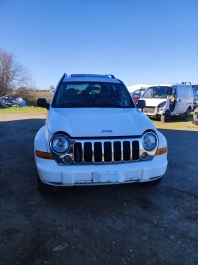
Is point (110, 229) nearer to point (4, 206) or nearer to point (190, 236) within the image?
point (190, 236)

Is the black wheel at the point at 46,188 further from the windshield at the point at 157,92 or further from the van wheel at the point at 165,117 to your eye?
the windshield at the point at 157,92

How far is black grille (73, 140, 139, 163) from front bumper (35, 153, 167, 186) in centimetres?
7

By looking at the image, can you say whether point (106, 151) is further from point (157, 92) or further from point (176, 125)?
point (157, 92)

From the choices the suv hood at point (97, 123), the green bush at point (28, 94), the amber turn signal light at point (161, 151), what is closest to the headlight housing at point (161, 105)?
the suv hood at point (97, 123)

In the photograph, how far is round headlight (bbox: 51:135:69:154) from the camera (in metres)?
2.59

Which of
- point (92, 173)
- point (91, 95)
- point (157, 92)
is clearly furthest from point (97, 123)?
point (157, 92)

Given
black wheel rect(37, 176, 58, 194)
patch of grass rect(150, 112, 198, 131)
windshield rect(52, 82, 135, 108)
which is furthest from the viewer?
patch of grass rect(150, 112, 198, 131)

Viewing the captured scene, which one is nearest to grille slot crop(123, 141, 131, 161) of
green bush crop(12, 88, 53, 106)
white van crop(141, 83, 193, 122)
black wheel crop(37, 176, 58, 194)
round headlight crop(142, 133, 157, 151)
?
round headlight crop(142, 133, 157, 151)

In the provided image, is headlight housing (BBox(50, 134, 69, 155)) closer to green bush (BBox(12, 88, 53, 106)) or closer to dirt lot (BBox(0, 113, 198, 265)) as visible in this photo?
dirt lot (BBox(0, 113, 198, 265))

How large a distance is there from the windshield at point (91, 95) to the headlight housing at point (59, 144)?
1153mm

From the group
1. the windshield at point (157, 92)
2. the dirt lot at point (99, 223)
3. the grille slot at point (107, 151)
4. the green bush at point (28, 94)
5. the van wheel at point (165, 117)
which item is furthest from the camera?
the green bush at point (28, 94)

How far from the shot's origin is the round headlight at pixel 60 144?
2592 mm

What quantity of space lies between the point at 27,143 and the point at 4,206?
11.5 ft

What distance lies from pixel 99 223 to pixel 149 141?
3.96 ft
